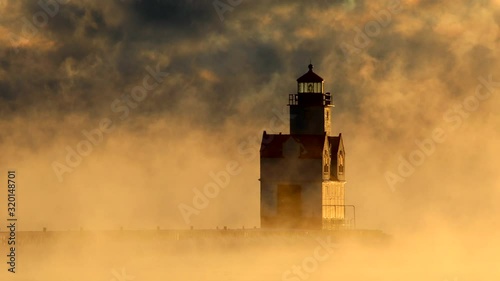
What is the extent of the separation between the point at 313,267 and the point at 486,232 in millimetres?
34893

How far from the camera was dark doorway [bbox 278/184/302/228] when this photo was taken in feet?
418

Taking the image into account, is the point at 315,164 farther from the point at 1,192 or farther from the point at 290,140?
the point at 1,192

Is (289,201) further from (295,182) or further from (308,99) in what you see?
(308,99)

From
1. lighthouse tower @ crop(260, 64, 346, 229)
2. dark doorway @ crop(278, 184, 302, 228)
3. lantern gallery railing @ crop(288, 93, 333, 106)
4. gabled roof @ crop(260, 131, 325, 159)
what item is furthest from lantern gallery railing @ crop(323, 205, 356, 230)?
lantern gallery railing @ crop(288, 93, 333, 106)

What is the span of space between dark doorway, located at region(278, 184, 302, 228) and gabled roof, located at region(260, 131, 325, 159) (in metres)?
1.79

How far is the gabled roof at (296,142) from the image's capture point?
418ft

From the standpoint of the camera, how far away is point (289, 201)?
127375mm

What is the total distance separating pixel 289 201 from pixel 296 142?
3.33 m

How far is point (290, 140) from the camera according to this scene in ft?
417

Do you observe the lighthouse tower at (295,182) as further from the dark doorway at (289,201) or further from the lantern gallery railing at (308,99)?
the lantern gallery railing at (308,99)

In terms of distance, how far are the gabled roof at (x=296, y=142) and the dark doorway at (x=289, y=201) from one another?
1.79 meters

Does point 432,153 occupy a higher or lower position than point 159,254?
higher

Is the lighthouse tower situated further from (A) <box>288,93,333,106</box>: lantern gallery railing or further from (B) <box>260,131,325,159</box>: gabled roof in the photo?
(A) <box>288,93,333,106</box>: lantern gallery railing

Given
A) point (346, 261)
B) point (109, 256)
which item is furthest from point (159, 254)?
point (346, 261)
